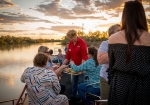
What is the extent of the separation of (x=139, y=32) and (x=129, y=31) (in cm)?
9

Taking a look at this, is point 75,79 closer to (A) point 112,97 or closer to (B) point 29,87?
(B) point 29,87

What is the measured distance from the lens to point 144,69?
1.40m

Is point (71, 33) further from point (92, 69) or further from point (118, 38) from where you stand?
point (118, 38)

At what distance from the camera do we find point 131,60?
1409 millimetres

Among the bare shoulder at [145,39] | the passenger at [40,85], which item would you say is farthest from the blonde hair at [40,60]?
the bare shoulder at [145,39]

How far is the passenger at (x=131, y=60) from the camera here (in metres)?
1.41

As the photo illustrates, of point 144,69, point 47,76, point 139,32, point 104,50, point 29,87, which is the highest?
point 139,32

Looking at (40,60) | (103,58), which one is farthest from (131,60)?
(40,60)

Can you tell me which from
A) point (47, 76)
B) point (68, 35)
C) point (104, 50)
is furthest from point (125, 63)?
point (68, 35)

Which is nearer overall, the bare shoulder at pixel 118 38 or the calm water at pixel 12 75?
the bare shoulder at pixel 118 38

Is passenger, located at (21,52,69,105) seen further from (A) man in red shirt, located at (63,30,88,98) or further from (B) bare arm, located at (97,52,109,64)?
(A) man in red shirt, located at (63,30,88,98)

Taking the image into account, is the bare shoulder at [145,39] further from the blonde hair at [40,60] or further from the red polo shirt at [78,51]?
the red polo shirt at [78,51]

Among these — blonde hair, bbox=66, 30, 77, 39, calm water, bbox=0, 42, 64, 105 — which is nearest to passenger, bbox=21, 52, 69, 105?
blonde hair, bbox=66, 30, 77, 39

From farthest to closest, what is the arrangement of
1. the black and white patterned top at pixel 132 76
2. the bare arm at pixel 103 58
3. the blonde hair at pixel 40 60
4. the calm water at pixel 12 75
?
1. the calm water at pixel 12 75
2. the blonde hair at pixel 40 60
3. the bare arm at pixel 103 58
4. the black and white patterned top at pixel 132 76
